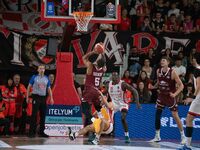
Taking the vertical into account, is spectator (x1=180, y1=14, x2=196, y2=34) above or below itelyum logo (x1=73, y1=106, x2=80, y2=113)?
above

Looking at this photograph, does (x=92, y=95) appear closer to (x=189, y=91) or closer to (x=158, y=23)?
(x=189, y=91)

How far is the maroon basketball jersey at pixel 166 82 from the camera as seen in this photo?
14.6 meters

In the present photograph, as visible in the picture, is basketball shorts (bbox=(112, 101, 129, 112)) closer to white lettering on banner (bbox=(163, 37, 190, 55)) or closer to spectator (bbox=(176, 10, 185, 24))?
white lettering on banner (bbox=(163, 37, 190, 55))

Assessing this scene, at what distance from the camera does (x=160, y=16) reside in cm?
2070

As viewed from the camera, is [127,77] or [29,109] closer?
→ [29,109]

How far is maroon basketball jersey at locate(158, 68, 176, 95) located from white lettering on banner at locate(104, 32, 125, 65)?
4.92 metres

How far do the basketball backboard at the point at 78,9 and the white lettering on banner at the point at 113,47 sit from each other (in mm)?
2479

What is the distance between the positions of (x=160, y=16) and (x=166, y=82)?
649cm

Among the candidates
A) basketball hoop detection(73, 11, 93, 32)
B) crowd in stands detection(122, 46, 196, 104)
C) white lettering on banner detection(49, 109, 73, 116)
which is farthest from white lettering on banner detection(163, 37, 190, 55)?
white lettering on banner detection(49, 109, 73, 116)

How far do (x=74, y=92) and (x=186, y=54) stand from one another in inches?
228

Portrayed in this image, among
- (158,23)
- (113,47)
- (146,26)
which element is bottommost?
(113,47)

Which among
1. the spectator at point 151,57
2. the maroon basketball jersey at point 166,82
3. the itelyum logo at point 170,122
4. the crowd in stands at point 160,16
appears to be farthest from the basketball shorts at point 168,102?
the crowd in stands at point 160,16

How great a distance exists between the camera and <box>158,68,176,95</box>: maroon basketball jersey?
14.6 meters

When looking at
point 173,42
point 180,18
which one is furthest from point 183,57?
point 180,18
